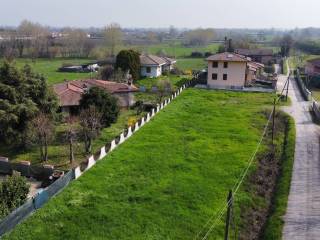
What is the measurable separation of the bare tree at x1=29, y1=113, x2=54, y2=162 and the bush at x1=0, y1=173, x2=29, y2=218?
6.27m

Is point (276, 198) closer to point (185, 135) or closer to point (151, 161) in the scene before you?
point (151, 161)

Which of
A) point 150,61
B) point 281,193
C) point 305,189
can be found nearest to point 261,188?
point 281,193

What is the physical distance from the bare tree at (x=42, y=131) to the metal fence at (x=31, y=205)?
15.8 feet

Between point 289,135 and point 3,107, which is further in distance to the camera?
point 289,135

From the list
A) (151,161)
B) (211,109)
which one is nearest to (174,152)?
(151,161)

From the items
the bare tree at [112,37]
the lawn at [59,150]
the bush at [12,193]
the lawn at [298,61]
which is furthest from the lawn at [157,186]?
the bare tree at [112,37]

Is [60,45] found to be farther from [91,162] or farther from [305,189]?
[305,189]

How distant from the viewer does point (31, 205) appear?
16.8 metres

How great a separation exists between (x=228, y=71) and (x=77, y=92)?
22228 mm

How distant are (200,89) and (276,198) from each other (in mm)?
29460

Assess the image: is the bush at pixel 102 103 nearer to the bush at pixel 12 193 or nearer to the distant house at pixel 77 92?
the distant house at pixel 77 92

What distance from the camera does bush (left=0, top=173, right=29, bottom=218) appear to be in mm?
16828

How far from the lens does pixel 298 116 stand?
35094 mm

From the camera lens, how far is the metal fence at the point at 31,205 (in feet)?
50.2
